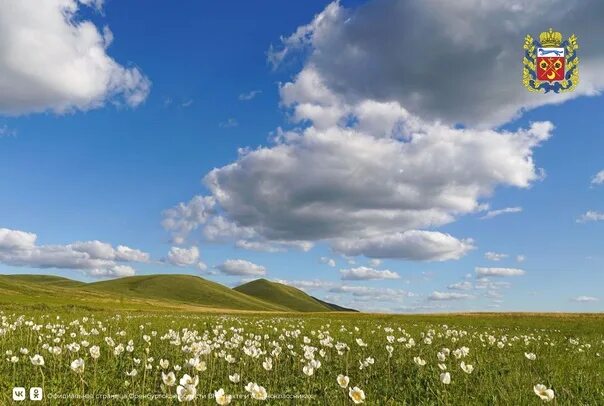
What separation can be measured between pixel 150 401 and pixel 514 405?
5032 millimetres

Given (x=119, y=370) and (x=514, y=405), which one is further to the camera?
(x=119, y=370)

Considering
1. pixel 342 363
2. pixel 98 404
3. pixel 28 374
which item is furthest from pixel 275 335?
pixel 98 404

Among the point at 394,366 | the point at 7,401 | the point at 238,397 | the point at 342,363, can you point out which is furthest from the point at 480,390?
the point at 7,401

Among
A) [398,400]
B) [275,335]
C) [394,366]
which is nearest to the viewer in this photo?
[398,400]

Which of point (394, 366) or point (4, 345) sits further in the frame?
point (4, 345)

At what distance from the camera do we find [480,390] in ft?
24.3

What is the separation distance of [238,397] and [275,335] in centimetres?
909

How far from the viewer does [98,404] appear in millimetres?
6520

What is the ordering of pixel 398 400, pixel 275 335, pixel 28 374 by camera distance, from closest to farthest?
pixel 398 400 → pixel 28 374 → pixel 275 335

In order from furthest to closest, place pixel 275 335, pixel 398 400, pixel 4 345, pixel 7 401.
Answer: pixel 275 335 < pixel 4 345 < pixel 398 400 < pixel 7 401

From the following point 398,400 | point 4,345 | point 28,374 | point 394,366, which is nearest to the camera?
point 398,400

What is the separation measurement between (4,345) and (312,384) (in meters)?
8.44

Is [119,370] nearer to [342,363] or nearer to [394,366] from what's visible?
[342,363]

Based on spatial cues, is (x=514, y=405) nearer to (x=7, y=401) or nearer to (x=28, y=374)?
(x=7, y=401)
